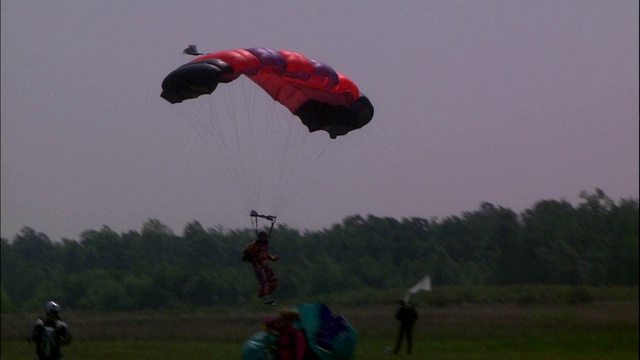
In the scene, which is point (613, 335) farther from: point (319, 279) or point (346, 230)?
point (346, 230)

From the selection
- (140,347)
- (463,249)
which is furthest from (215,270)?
(140,347)

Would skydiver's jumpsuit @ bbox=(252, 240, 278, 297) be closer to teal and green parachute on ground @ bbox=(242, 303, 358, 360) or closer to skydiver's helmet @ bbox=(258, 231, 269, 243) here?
skydiver's helmet @ bbox=(258, 231, 269, 243)

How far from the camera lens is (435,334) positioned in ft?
57.7

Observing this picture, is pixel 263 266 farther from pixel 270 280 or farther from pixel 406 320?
pixel 406 320

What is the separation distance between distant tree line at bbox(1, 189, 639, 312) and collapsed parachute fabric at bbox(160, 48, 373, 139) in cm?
1603

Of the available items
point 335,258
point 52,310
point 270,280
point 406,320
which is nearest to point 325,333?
point 270,280

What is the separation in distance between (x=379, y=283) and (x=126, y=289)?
29.6ft

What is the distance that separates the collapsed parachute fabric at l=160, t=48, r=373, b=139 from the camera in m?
10.2

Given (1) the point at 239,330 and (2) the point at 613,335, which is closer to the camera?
(2) the point at 613,335

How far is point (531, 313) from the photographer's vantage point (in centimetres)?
1978

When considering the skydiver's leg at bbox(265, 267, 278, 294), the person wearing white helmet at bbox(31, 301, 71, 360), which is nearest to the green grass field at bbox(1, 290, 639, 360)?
the skydiver's leg at bbox(265, 267, 278, 294)

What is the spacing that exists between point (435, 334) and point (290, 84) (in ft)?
24.2

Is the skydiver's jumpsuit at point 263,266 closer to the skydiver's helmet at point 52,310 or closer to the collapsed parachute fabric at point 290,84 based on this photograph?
the collapsed parachute fabric at point 290,84

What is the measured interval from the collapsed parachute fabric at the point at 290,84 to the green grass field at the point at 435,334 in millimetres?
3557
